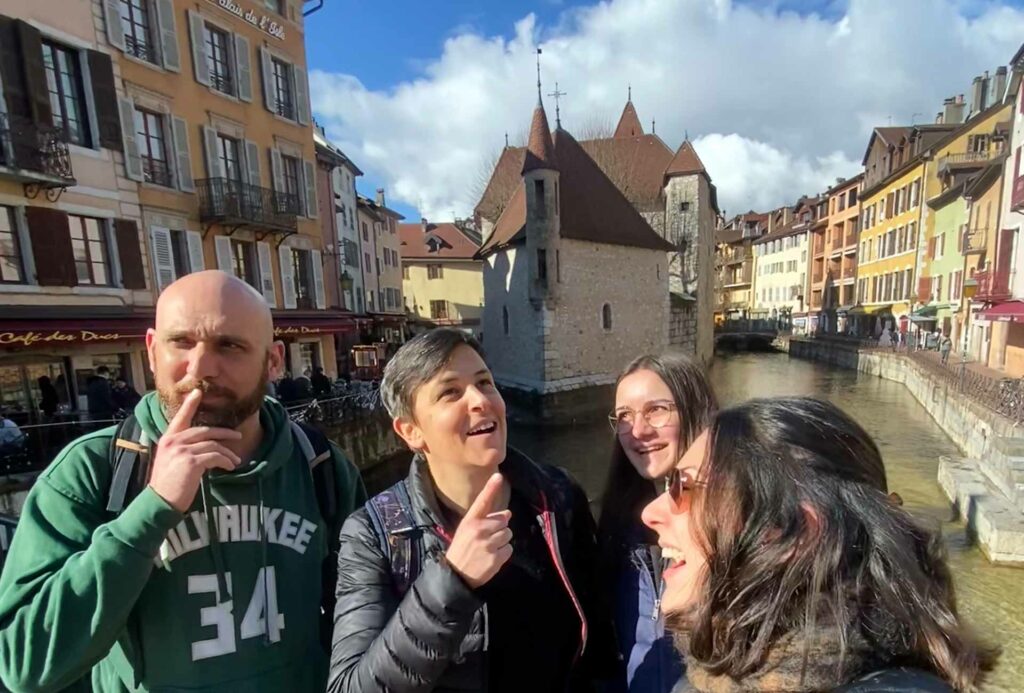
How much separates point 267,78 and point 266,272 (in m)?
5.03

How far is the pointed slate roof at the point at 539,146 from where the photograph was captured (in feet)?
51.0

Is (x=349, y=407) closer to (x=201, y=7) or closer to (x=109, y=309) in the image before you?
(x=109, y=309)

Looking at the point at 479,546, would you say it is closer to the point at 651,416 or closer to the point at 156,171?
the point at 651,416

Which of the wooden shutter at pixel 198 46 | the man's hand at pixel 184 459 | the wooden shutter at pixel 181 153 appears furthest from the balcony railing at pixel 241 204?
the man's hand at pixel 184 459

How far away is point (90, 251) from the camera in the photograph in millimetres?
9164

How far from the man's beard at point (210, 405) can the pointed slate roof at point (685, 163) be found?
1082 inches

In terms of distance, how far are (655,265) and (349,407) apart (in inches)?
585

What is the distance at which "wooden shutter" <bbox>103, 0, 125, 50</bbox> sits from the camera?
915 cm

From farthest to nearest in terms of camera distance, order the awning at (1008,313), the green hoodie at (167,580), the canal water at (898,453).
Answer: the awning at (1008,313), the canal water at (898,453), the green hoodie at (167,580)

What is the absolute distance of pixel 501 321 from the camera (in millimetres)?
19953

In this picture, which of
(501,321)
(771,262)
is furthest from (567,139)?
(771,262)

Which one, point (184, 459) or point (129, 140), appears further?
point (129, 140)

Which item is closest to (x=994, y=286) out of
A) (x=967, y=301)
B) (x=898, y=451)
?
(x=967, y=301)

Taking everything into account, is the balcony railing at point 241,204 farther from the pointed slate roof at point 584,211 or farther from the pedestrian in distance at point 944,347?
the pedestrian in distance at point 944,347
